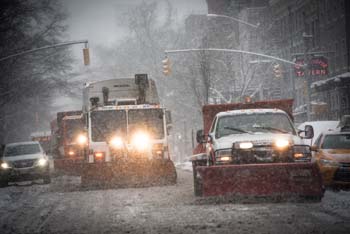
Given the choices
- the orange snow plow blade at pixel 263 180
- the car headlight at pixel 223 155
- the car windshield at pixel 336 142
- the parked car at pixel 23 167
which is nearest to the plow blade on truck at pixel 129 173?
the car windshield at pixel 336 142

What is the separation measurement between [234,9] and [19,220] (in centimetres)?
6201

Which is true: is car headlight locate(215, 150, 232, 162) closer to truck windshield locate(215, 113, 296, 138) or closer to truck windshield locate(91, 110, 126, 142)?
truck windshield locate(215, 113, 296, 138)

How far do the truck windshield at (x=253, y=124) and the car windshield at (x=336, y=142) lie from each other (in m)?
2.57

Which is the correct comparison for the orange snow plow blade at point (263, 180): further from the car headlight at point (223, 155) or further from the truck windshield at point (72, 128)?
the truck windshield at point (72, 128)

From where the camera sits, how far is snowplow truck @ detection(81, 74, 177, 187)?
19.9 metres

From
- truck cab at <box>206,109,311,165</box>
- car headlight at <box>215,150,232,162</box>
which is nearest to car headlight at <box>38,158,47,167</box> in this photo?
truck cab at <box>206,109,311,165</box>

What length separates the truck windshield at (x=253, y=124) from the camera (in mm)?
14438

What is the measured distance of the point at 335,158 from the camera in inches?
627

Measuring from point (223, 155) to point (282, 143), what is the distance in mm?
1156

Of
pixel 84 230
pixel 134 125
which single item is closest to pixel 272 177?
pixel 84 230

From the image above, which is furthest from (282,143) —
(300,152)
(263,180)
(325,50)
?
(325,50)

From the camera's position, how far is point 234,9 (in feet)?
237

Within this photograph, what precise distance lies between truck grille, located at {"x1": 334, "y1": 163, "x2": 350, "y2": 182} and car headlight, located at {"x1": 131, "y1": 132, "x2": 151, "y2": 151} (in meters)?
6.41

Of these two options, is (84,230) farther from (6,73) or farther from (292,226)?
(6,73)
